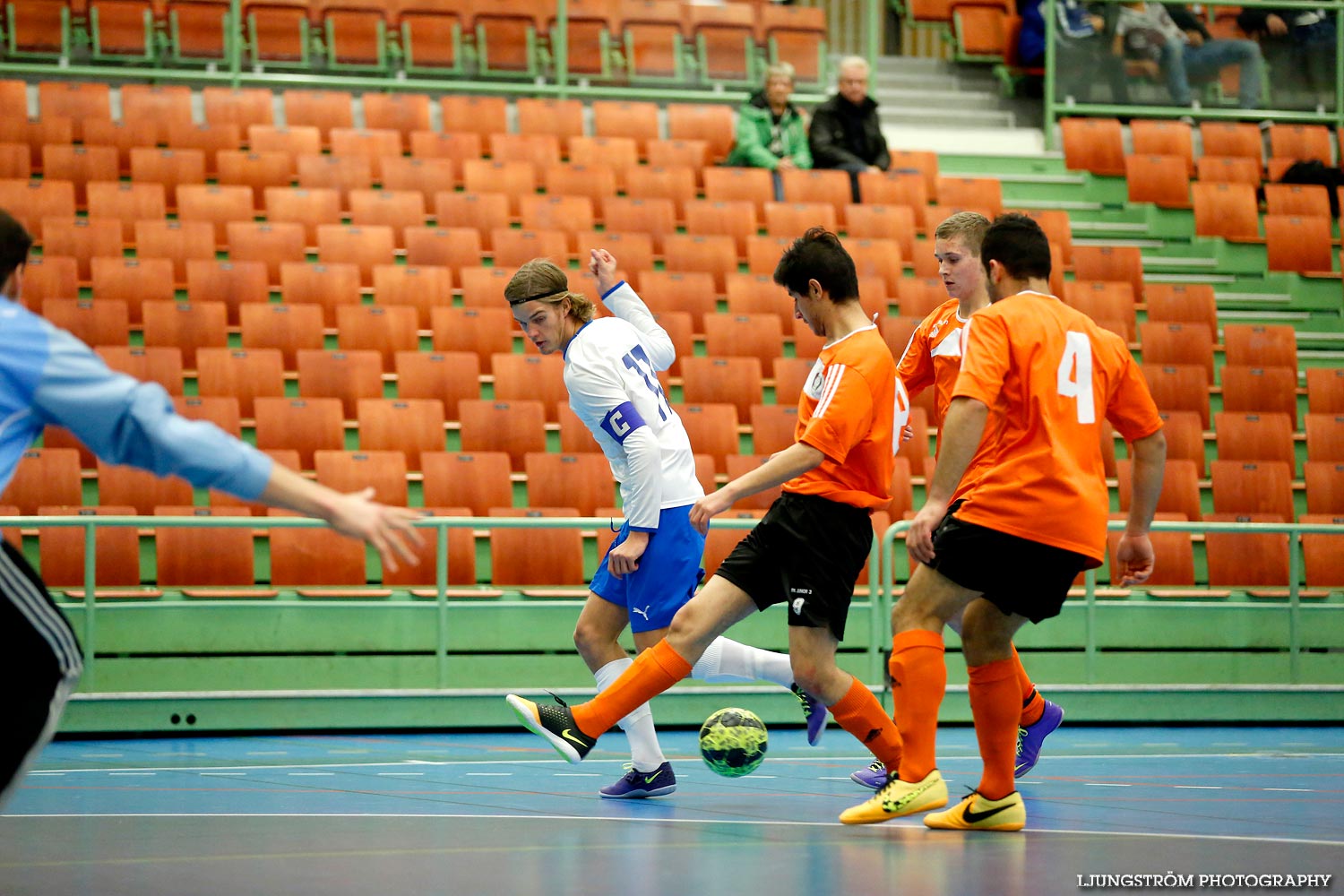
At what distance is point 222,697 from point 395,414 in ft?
7.01

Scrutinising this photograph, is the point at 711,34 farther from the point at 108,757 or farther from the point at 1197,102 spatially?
the point at 108,757

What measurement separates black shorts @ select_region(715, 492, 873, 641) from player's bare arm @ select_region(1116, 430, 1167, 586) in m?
0.80

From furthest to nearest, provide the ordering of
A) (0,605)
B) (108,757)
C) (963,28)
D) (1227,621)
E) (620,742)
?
1. (963,28)
2. (1227,621)
3. (620,742)
4. (108,757)
5. (0,605)

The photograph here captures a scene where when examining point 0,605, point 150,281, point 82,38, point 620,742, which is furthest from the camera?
point 82,38

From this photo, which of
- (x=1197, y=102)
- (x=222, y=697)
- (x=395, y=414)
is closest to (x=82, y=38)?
(x=395, y=414)

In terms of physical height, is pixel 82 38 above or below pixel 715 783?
above

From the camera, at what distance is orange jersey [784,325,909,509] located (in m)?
4.46

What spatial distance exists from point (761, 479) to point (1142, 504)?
3.88 feet

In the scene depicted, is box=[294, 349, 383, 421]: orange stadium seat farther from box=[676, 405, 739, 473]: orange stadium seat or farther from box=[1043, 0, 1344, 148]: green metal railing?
box=[1043, 0, 1344, 148]: green metal railing

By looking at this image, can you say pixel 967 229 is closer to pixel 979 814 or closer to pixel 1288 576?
pixel 979 814

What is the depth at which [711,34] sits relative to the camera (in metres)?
Answer: 14.0

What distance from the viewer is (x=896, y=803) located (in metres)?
4.40

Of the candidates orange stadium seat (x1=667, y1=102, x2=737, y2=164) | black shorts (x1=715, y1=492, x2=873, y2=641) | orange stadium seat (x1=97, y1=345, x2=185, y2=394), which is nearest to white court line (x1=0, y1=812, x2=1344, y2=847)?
black shorts (x1=715, y1=492, x2=873, y2=641)

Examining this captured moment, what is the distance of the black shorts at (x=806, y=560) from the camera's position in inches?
179
